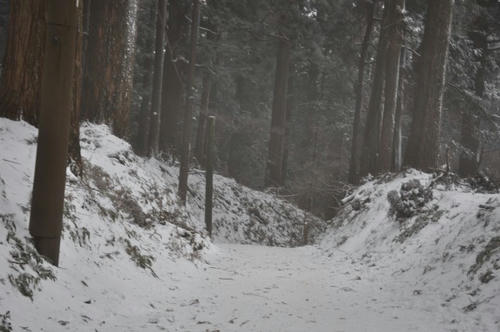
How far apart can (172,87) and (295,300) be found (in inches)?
603

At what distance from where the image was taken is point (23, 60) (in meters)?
5.81

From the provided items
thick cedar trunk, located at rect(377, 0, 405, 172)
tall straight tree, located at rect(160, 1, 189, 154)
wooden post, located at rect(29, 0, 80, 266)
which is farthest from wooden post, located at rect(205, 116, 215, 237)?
wooden post, located at rect(29, 0, 80, 266)

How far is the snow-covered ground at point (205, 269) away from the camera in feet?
14.1

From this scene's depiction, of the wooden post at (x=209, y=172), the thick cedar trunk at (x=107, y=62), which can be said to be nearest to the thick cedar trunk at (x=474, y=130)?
the wooden post at (x=209, y=172)

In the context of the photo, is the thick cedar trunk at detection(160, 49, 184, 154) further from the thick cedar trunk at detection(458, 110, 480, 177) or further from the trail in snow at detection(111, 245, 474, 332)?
the thick cedar trunk at detection(458, 110, 480, 177)

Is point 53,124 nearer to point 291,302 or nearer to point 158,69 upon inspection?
point 291,302

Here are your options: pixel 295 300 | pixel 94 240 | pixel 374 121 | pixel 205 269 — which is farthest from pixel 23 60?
pixel 374 121

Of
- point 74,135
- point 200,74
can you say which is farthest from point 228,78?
point 74,135

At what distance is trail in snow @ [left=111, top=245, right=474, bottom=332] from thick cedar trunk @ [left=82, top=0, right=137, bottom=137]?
402 centimetres

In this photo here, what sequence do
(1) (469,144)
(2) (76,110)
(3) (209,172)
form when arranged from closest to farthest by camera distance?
1. (2) (76,110)
2. (3) (209,172)
3. (1) (469,144)

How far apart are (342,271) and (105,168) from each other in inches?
187

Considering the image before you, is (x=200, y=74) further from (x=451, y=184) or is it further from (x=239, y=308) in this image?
(x=239, y=308)

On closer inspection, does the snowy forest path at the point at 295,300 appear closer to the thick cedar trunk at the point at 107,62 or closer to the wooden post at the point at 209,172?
the thick cedar trunk at the point at 107,62

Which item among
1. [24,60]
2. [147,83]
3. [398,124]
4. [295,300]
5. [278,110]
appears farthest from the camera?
[278,110]
